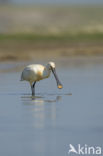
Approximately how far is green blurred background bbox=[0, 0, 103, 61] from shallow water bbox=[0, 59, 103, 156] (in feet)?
99.3

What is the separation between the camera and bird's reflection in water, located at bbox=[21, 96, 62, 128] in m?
12.3

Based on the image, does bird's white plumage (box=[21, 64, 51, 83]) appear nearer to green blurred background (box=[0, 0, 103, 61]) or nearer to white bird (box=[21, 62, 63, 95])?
white bird (box=[21, 62, 63, 95])

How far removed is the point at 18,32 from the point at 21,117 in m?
58.0

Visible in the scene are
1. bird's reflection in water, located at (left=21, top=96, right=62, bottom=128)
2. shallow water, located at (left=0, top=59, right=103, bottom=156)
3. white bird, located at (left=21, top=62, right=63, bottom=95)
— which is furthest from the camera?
white bird, located at (left=21, top=62, right=63, bottom=95)

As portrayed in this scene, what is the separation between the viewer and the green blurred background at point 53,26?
58094mm

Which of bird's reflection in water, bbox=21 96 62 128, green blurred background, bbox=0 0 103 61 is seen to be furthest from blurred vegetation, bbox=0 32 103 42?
bird's reflection in water, bbox=21 96 62 128

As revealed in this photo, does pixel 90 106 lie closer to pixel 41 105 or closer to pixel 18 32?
pixel 41 105

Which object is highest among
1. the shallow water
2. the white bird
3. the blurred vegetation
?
the blurred vegetation

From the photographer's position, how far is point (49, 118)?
12781mm

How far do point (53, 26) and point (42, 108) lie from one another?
2493 inches

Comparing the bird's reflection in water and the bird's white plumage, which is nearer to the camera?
the bird's reflection in water

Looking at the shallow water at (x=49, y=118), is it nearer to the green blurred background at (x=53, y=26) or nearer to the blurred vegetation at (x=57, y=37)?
the green blurred background at (x=53, y=26)

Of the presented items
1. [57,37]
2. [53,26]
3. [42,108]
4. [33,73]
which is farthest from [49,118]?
[53,26]

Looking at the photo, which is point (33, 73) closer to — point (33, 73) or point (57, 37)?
point (33, 73)
